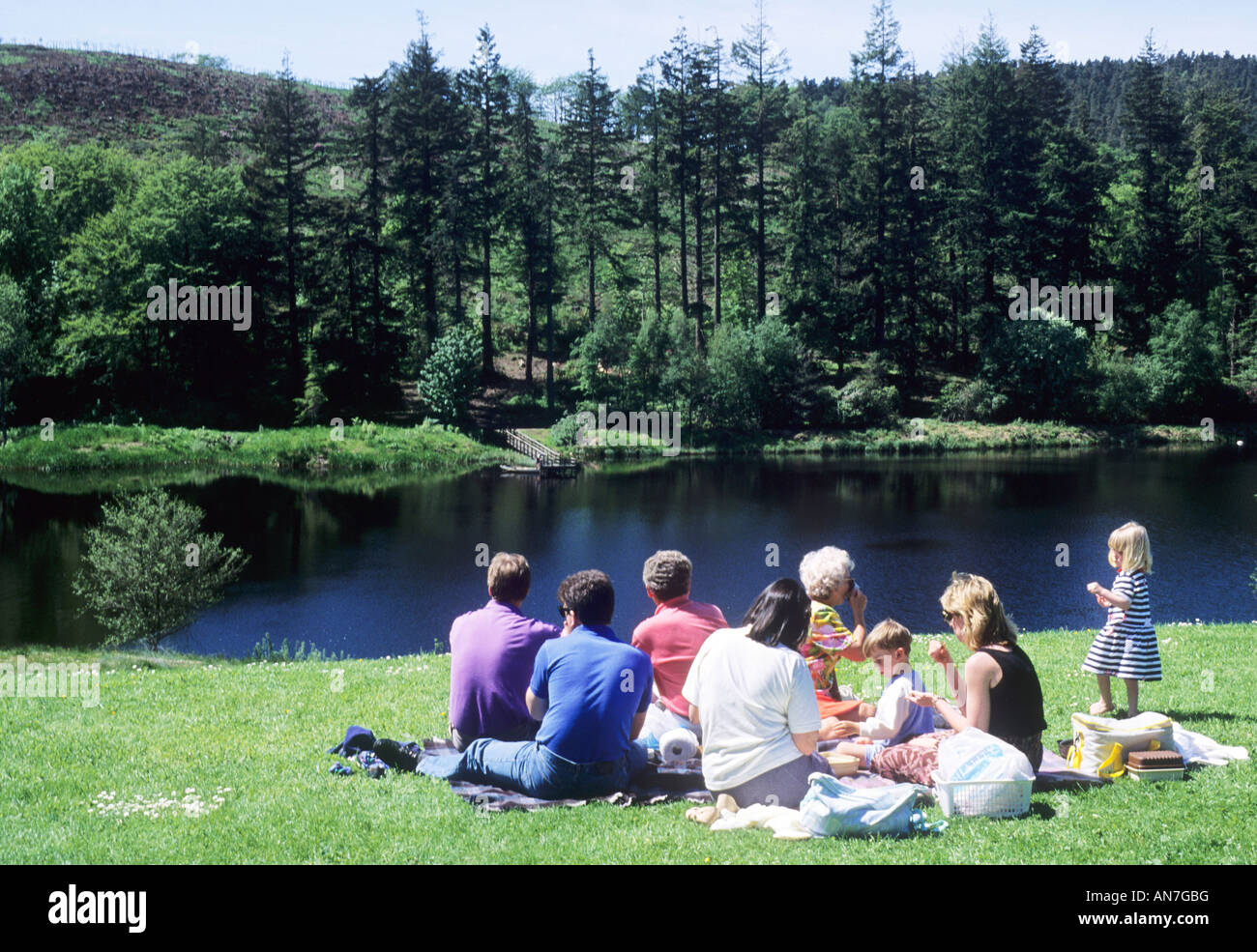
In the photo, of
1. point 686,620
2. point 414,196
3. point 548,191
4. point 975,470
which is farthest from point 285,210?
point 686,620

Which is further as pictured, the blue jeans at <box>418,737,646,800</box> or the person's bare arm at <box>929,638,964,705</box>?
the person's bare arm at <box>929,638,964,705</box>

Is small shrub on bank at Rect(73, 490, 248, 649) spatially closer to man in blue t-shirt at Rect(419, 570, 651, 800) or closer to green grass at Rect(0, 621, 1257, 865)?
green grass at Rect(0, 621, 1257, 865)

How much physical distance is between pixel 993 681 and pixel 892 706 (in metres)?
0.74

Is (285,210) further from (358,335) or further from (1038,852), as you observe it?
(1038,852)

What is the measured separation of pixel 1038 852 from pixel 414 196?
5644 cm

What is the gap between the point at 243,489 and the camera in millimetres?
39969

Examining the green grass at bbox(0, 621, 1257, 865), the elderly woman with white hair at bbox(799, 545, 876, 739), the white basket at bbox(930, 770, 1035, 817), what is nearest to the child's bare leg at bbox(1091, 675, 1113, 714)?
the green grass at bbox(0, 621, 1257, 865)

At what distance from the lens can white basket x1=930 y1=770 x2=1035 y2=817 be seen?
6160 millimetres

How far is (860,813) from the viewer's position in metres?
5.90

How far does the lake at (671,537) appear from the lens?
22656mm

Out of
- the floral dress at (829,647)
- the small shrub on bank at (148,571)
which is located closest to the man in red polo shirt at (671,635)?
the floral dress at (829,647)

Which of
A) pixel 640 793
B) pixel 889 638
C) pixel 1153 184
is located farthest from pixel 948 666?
pixel 1153 184

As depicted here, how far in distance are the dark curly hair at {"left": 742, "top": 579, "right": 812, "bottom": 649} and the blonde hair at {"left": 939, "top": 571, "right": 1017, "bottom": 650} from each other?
1049 millimetres

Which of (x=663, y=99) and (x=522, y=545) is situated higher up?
(x=663, y=99)
